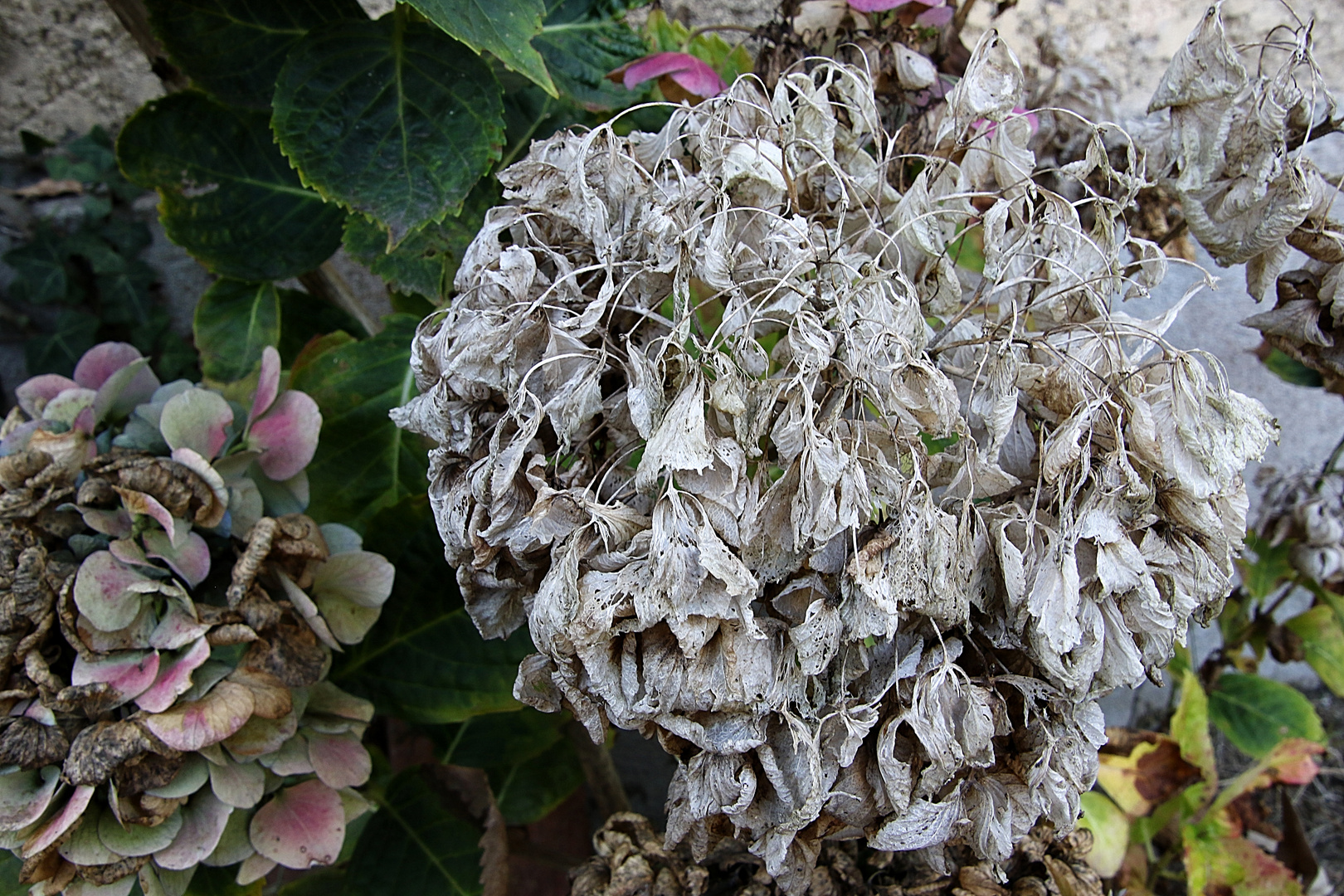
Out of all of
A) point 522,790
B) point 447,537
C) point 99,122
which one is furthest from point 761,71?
point 99,122

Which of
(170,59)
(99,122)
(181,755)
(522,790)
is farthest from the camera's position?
(99,122)

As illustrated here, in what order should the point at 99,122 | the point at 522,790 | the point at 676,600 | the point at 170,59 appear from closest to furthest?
the point at 676,600 < the point at 170,59 < the point at 522,790 < the point at 99,122

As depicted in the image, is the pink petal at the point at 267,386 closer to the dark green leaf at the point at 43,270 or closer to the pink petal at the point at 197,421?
the pink petal at the point at 197,421

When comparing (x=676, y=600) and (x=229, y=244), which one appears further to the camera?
(x=229, y=244)

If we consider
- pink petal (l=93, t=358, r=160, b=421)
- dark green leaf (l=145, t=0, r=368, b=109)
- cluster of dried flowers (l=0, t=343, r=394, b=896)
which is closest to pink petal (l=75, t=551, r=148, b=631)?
cluster of dried flowers (l=0, t=343, r=394, b=896)

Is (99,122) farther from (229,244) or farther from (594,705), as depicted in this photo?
(594,705)

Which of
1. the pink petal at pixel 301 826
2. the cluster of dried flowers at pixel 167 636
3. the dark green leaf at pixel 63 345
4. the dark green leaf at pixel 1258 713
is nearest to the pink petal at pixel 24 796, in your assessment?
the cluster of dried flowers at pixel 167 636

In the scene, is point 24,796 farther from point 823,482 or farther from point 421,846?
point 823,482

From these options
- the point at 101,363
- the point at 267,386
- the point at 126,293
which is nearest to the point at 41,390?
the point at 101,363
